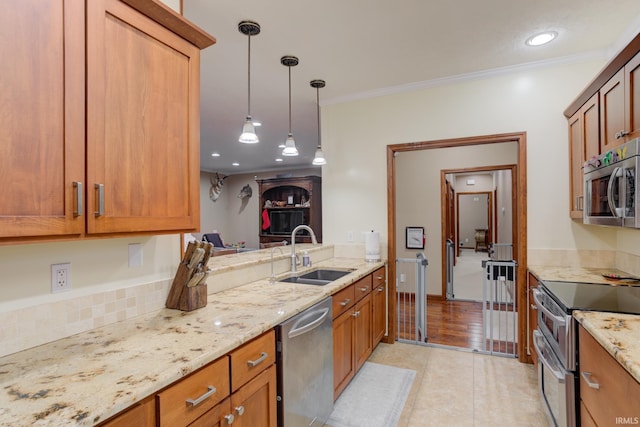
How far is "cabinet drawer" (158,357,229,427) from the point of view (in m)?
1.02

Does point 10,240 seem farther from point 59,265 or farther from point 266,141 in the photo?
point 266,141

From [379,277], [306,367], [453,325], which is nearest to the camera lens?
[306,367]

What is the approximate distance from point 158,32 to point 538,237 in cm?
320

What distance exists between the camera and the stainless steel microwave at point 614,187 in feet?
5.53

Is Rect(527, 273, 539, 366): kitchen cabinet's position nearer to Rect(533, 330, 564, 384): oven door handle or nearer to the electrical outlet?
Rect(533, 330, 564, 384): oven door handle

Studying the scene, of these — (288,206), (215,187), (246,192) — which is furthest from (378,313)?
(215,187)

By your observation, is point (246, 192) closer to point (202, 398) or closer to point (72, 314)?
point (72, 314)

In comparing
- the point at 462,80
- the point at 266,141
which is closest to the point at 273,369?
the point at 462,80

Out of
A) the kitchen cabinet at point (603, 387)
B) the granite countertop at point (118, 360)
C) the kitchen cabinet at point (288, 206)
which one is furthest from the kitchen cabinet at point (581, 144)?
the kitchen cabinet at point (288, 206)

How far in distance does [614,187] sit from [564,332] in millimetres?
872

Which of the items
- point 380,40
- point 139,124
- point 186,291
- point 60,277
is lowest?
point 186,291

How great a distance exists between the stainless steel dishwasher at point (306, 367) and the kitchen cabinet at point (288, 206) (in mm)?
5229

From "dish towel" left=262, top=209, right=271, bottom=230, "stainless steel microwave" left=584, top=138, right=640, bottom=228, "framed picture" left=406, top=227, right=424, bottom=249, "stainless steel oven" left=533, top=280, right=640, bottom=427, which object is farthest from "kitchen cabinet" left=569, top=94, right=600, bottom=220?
"dish towel" left=262, top=209, right=271, bottom=230

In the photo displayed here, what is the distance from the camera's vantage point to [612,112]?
209cm
